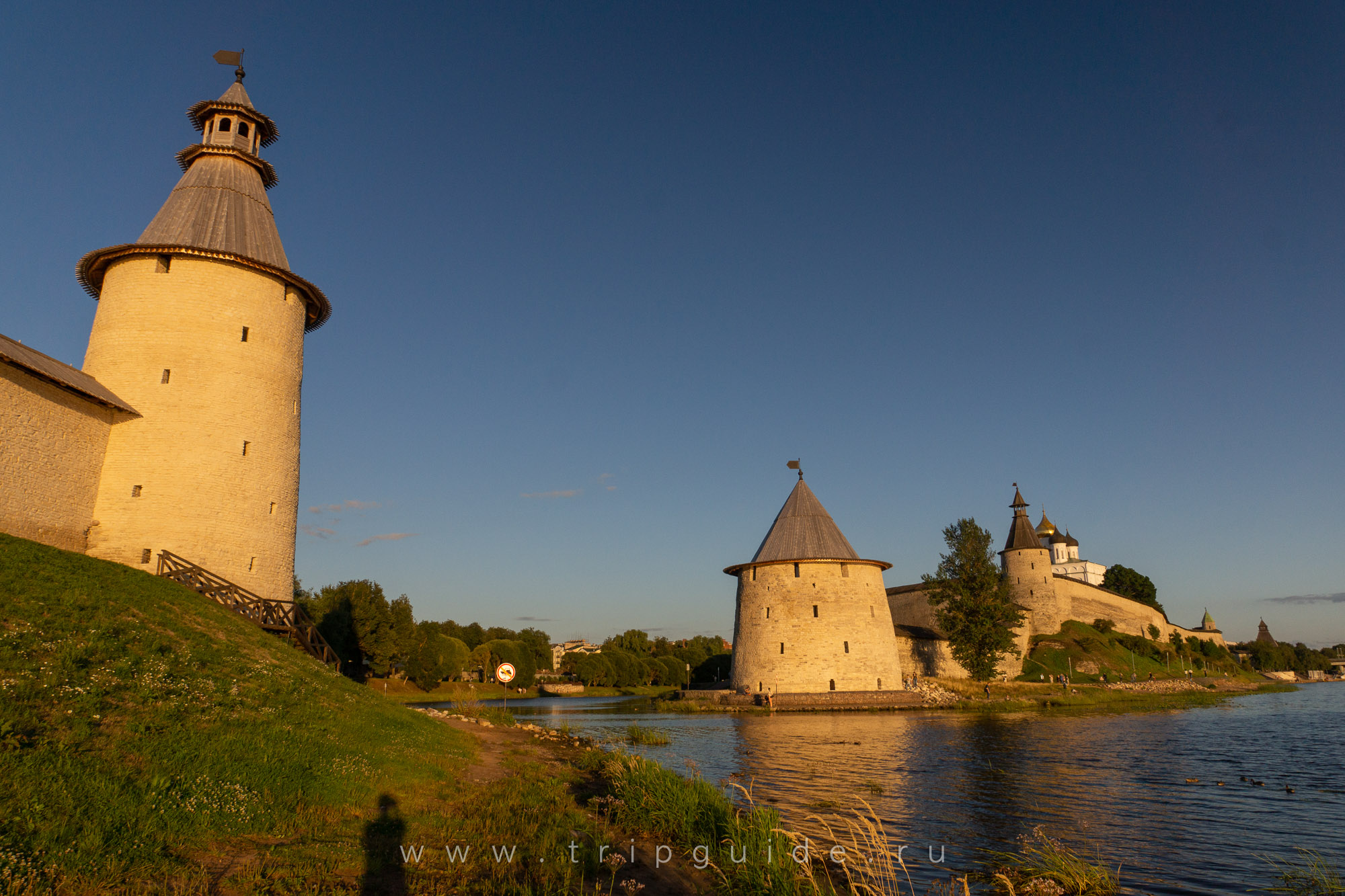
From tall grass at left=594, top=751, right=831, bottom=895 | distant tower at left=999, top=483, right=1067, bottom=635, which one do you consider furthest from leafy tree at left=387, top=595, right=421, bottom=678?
distant tower at left=999, top=483, right=1067, bottom=635

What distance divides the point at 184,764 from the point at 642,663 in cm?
7371

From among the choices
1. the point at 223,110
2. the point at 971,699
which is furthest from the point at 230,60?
the point at 971,699

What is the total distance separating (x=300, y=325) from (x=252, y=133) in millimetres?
7282

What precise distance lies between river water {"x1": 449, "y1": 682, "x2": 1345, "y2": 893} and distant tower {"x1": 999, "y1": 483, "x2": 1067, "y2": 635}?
3709cm

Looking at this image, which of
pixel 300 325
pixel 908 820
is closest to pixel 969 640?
pixel 908 820

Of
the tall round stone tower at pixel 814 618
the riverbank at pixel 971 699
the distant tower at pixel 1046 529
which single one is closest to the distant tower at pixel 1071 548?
the distant tower at pixel 1046 529

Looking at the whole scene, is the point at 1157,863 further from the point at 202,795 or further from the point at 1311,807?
the point at 202,795

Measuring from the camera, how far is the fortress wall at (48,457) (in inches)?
592

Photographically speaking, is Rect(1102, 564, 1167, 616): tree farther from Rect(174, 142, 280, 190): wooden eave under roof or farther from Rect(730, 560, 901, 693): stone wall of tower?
Rect(174, 142, 280, 190): wooden eave under roof

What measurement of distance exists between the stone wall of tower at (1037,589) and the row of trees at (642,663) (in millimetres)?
26995

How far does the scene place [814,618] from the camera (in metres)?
36.2

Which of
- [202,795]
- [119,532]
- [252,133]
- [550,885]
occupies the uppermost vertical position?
[252,133]

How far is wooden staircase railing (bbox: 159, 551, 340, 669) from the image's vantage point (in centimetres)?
1725

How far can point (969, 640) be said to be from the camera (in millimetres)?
41906
